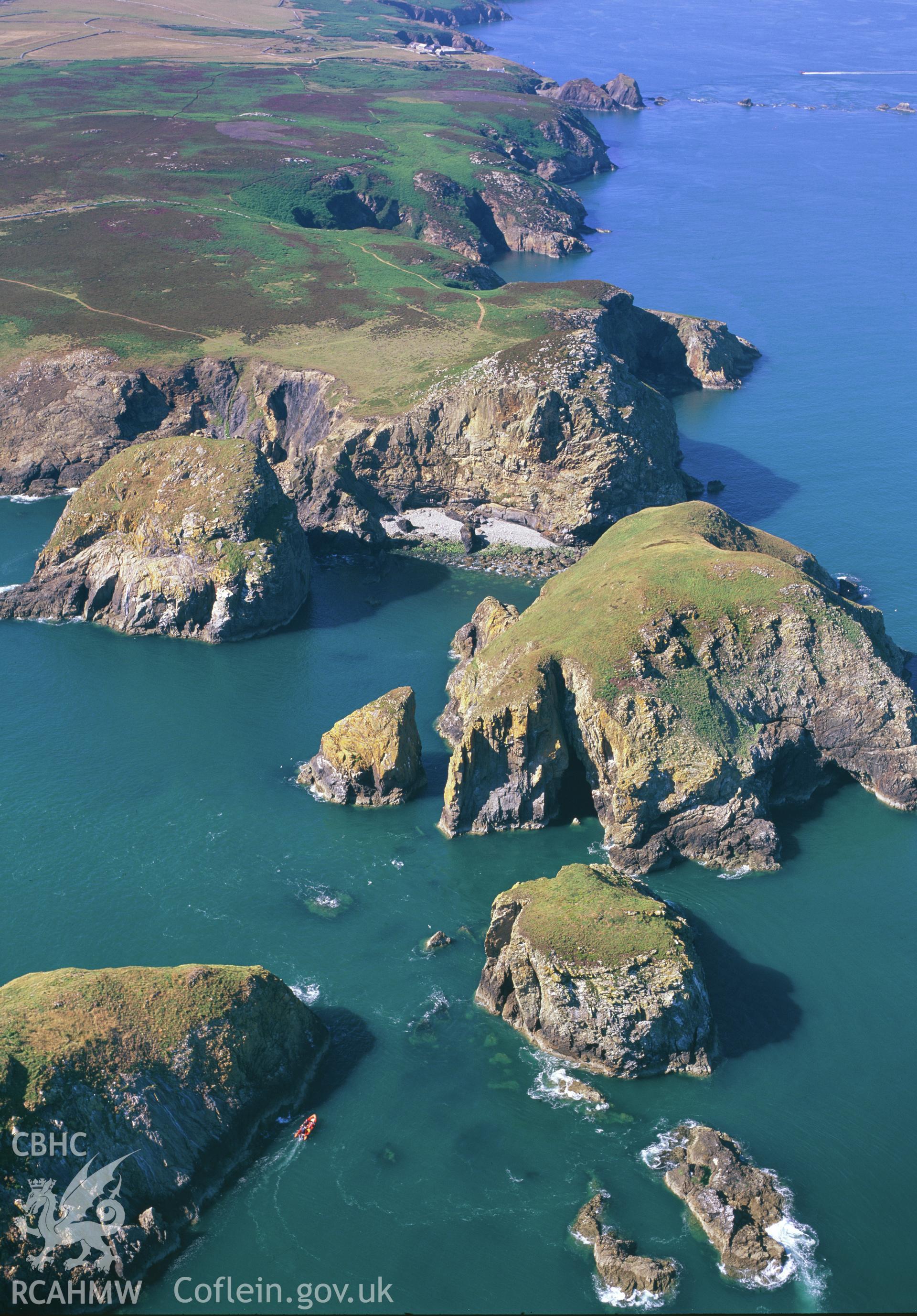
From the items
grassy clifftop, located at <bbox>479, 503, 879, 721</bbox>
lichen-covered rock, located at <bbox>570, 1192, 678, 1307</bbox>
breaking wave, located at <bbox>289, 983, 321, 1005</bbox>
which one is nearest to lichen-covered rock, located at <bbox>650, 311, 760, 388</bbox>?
grassy clifftop, located at <bbox>479, 503, 879, 721</bbox>

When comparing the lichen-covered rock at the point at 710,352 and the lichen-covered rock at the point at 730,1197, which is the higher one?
the lichen-covered rock at the point at 710,352

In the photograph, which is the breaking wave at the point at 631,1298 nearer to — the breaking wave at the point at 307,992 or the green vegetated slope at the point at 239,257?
the breaking wave at the point at 307,992

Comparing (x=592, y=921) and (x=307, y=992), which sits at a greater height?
(x=592, y=921)

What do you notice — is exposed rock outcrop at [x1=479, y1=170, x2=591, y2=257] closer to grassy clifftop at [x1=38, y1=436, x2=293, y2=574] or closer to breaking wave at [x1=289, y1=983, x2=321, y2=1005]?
grassy clifftop at [x1=38, y1=436, x2=293, y2=574]

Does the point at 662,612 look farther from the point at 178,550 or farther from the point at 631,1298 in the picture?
the point at 178,550

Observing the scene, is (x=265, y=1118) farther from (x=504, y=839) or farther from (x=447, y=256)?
(x=447, y=256)

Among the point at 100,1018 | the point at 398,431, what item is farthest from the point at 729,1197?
the point at 398,431

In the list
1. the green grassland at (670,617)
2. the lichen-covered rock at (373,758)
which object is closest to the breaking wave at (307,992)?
the lichen-covered rock at (373,758)
